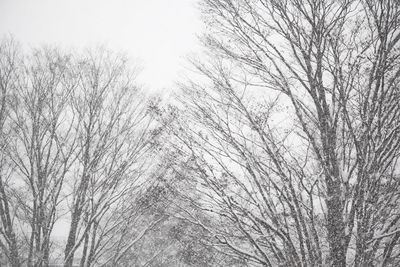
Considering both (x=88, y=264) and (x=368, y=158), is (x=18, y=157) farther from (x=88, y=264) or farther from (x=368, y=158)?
(x=368, y=158)

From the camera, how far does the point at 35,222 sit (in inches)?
251

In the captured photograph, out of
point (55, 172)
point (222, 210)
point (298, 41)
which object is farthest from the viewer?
point (55, 172)

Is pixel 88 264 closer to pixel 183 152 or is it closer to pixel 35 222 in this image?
pixel 35 222

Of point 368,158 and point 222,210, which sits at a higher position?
point 368,158

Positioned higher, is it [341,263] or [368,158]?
[368,158]

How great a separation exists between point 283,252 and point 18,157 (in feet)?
21.4

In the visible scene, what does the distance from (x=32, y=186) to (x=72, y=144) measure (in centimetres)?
139

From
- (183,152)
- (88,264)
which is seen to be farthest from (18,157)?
(183,152)

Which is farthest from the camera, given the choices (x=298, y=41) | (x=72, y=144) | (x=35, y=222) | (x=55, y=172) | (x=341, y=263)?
(x=72, y=144)

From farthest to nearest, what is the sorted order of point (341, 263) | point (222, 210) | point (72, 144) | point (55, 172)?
point (72, 144), point (55, 172), point (222, 210), point (341, 263)

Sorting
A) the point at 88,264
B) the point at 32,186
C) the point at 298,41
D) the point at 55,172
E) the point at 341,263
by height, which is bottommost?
the point at 88,264

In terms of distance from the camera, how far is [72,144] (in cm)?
743

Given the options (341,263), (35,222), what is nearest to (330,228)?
(341,263)

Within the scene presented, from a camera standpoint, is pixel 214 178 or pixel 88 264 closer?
pixel 214 178
